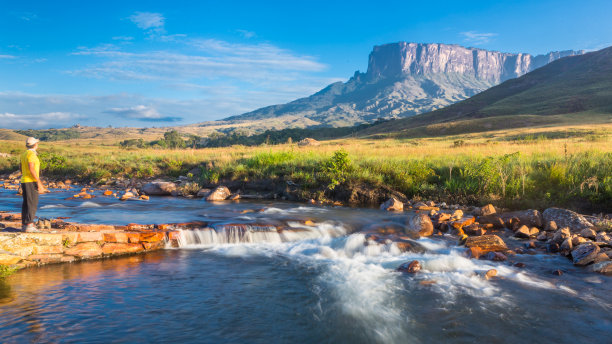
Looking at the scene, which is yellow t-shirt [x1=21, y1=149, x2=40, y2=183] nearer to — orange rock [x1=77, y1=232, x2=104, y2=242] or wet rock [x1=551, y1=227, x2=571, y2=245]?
orange rock [x1=77, y1=232, x2=104, y2=242]

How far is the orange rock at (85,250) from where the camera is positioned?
8.45 metres

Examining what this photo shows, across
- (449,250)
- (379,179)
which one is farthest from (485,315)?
(379,179)

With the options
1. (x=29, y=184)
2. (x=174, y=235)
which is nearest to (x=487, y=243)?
(x=174, y=235)

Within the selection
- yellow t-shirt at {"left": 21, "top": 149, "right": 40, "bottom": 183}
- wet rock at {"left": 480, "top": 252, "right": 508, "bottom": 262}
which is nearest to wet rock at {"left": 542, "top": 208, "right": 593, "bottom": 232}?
wet rock at {"left": 480, "top": 252, "right": 508, "bottom": 262}

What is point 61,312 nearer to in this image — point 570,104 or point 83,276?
point 83,276

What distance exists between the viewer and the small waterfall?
1052 cm

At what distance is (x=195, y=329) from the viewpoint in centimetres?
582

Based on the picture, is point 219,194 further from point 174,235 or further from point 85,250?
point 85,250

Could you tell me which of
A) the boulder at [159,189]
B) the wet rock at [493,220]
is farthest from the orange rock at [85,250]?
the wet rock at [493,220]

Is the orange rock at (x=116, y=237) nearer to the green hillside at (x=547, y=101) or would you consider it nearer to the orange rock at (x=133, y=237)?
the orange rock at (x=133, y=237)

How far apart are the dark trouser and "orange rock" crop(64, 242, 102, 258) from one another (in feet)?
3.68

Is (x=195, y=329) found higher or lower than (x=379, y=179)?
lower

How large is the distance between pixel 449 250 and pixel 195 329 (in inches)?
269

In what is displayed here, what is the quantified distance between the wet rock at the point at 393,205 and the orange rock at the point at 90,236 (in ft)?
33.1
